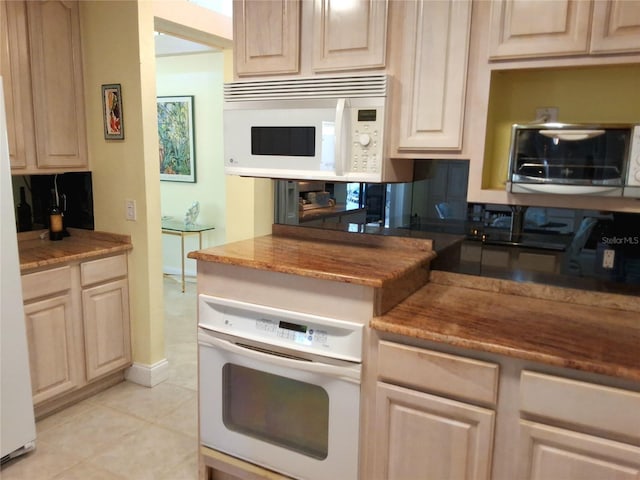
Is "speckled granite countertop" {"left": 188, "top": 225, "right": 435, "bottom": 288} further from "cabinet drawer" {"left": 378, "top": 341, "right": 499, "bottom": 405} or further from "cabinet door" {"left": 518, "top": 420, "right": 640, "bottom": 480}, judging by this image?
"cabinet door" {"left": 518, "top": 420, "right": 640, "bottom": 480}

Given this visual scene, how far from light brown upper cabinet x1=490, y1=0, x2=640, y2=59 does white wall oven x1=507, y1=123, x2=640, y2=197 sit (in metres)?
0.24

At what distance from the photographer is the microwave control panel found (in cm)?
182

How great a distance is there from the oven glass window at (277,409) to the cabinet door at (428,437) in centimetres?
24

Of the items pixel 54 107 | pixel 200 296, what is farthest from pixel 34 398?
pixel 54 107

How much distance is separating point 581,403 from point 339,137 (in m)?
1.17

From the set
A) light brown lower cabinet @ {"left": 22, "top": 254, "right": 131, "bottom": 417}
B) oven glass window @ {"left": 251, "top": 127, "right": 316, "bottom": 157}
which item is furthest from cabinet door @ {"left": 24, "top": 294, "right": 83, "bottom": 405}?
oven glass window @ {"left": 251, "top": 127, "right": 316, "bottom": 157}

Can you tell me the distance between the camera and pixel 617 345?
1.46 meters

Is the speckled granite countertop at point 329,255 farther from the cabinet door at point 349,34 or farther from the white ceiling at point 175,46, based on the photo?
the white ceiling at point 175,46

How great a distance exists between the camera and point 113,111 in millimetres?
2803

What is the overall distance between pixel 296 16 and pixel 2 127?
1.29 meters

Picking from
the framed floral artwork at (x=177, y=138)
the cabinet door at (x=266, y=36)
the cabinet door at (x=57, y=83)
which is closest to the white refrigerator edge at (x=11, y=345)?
the cabinet door at (x=57, y=83)

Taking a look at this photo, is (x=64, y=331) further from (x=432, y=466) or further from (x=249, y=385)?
(x=432, y=466)

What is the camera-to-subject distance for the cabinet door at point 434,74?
1713 millimetres

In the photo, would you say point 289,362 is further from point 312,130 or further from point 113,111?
point 113,111
